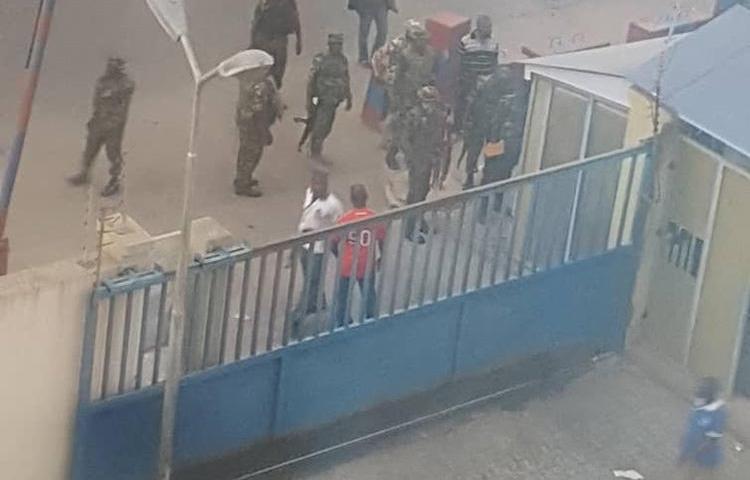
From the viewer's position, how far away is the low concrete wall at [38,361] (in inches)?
413

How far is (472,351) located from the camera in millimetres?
13070

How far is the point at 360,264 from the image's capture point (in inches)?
486

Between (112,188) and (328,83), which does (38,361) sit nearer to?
(112,188)

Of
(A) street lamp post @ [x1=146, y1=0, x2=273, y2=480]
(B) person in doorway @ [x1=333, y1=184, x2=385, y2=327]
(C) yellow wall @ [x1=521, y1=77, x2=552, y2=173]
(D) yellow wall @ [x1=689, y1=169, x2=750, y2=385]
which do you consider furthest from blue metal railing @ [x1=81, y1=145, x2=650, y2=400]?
(C) yellow wall @ [x1=521, y1=77, x2=552, y2=173]

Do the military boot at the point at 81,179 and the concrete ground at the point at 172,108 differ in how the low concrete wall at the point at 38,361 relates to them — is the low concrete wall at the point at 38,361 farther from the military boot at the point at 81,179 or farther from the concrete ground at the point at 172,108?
the military boot at the point at 81,179

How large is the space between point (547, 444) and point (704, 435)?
62.5 inches

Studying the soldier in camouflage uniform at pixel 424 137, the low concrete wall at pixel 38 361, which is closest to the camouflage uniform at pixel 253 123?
the soldier in camouflage uniform at pixel 424 137

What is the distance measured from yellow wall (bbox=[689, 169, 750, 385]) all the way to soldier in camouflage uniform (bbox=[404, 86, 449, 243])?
2.68 metres

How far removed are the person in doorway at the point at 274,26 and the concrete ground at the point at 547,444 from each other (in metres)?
4.96

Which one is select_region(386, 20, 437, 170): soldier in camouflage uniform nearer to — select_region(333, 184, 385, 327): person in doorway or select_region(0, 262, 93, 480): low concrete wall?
select_region(333, 184, 385, 327): person in doorway

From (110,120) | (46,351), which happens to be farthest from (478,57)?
(46,351)

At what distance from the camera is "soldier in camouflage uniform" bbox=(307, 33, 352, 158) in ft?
51.5

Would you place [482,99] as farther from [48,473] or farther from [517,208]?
[48,473]

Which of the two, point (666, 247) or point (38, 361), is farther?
point (666, 247)
